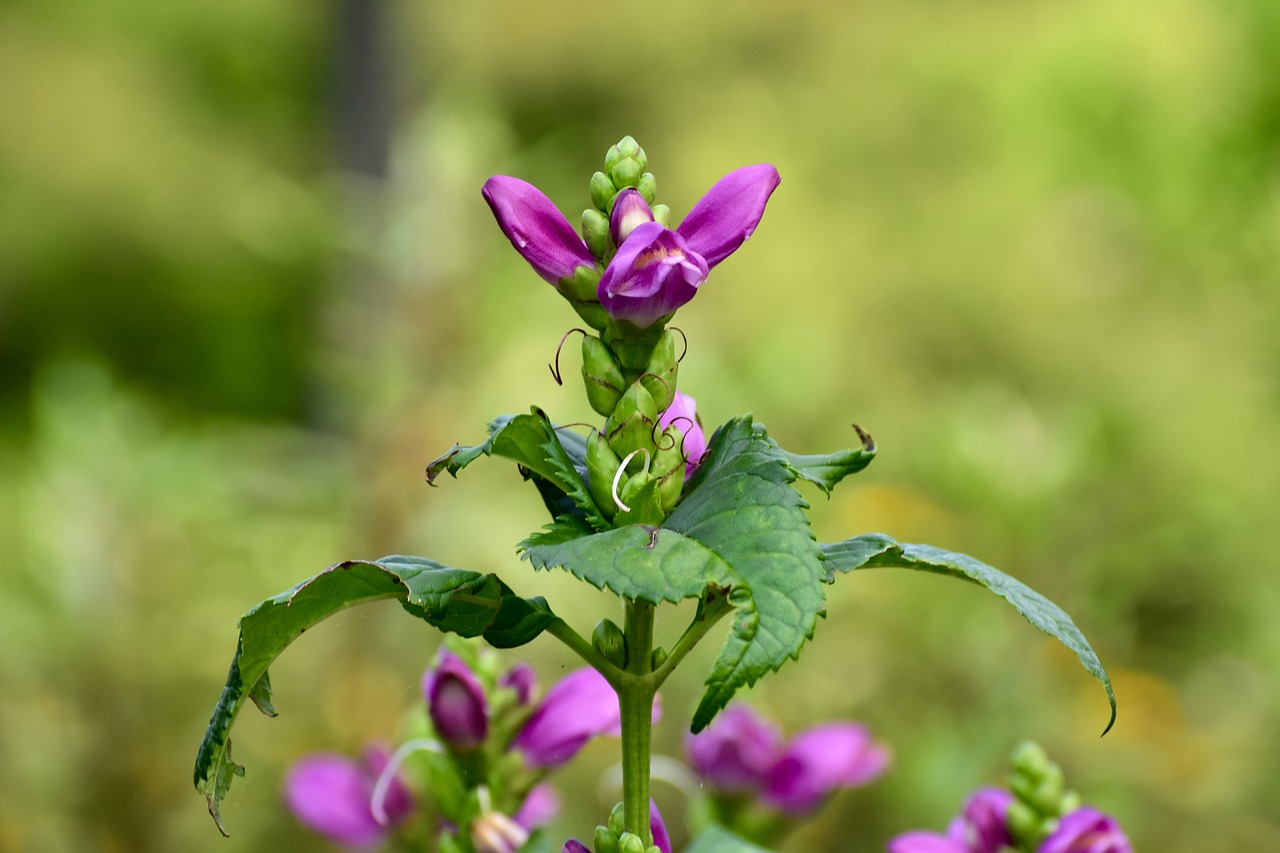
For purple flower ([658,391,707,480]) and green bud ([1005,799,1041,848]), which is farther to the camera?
green bud ([1005,799,1041,848])

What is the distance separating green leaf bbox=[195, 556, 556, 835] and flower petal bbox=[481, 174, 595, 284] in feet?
0.30

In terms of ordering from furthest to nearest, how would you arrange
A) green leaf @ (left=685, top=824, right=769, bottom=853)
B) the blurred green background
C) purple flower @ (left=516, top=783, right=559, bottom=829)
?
the blurred green background, purple flower @ (left=516, top=783, right=559, bottom=829), green leaf @ (left=685, top=824, right=769, bottom=853)

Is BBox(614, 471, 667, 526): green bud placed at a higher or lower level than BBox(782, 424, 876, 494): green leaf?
lower

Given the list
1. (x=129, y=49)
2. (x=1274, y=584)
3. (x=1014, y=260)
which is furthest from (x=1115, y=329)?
(x=129, y=49)

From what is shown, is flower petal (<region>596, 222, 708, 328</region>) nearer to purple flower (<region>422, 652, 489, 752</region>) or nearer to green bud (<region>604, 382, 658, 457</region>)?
green bud (<region>604, 382, 658, 457</region>)

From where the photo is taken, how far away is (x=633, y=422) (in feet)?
1.18

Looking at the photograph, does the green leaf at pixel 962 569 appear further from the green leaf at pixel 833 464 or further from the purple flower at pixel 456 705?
the purple flower at pixel 456 705

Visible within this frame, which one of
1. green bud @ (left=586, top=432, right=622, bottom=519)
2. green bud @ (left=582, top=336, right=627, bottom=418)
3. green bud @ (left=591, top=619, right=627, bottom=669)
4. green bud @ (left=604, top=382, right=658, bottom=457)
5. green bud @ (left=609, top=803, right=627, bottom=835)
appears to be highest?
green bud @ (left=582, top=336, right=627, bottom=418)

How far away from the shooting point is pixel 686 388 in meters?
1.92

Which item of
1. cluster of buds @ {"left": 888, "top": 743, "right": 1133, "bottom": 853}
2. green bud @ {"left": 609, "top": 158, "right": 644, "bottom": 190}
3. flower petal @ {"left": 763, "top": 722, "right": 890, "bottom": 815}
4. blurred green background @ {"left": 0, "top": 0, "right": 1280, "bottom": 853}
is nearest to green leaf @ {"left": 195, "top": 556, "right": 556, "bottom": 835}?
green bud @ {"left": 609, "top": 158, "right": 644, "bottom": 190}

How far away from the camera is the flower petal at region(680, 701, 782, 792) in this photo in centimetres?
64

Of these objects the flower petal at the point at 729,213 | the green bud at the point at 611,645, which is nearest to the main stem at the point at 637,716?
the green bud at the point at 611,645

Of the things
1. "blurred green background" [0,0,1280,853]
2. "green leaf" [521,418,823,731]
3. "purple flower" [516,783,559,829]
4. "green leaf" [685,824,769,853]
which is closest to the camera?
"green leaf" [521,418,823,731]

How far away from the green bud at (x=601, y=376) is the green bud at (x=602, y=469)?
0.01m
